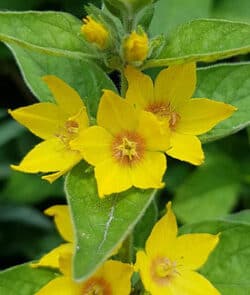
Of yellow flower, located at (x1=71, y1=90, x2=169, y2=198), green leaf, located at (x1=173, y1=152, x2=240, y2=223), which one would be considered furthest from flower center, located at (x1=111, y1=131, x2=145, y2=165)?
green leaf, located at (x1=173, y1=152, x2=240, y2=223)

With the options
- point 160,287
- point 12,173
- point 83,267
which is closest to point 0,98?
point 12,173

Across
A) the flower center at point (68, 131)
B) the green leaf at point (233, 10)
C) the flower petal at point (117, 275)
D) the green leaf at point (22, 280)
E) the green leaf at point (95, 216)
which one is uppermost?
the flower center at point (68, 131)

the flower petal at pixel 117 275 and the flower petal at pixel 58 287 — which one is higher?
the flower petal at pixel 117 275

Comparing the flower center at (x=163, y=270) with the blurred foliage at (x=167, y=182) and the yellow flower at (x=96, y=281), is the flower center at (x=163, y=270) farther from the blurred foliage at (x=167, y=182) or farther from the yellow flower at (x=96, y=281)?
the blurred foliage at (x=167, y=182)

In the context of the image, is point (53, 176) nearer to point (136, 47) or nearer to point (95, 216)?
point (95, 216)

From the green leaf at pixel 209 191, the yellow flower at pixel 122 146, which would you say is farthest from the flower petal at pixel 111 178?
the green leaf at pixel 209 191

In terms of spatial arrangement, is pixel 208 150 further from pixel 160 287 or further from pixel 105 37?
pixel 105 37

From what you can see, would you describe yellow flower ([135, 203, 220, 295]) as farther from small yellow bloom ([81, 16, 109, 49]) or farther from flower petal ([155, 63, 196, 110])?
small yellow bloom ([81, 16, 109, 49])

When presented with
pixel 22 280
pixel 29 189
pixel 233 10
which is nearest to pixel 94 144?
pixel 22 280
